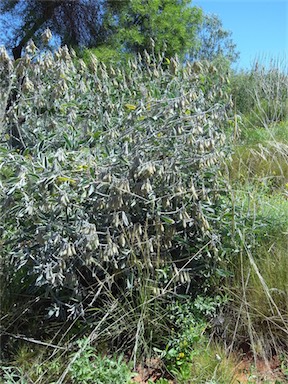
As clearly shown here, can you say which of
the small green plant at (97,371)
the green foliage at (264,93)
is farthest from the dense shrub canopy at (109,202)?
the green foliage at (264,93)

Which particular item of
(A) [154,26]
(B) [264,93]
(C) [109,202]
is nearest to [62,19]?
(A) [154,26]

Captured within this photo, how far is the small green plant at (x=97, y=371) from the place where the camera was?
167 cm

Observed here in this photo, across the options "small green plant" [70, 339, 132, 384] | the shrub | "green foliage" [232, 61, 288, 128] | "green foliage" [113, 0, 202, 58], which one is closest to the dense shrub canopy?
the shrub

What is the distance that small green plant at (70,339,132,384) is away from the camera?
1.67m

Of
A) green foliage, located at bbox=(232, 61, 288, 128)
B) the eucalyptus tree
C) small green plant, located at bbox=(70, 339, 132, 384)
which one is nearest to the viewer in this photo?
small green plant, located at bbox=(70, 339, 132, 384)

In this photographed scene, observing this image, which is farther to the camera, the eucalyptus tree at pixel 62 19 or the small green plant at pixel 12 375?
the eucalyptus tree at pixel 62 19

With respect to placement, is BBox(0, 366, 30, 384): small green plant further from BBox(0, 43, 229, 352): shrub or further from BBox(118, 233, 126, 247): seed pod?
BBox(118, 233, 126, 247): seed pod

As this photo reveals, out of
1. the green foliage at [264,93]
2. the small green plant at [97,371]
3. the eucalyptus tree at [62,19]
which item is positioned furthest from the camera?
the eucalyptus tree at [62,19]

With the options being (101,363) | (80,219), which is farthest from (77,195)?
(101,363)

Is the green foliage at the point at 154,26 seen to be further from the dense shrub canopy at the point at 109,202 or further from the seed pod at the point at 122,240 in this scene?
the seed pod at the point at 122,240

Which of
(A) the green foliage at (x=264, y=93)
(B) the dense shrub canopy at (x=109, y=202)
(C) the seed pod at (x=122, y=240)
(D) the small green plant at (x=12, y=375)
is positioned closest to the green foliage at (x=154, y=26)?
(A) the green foliage at (x=264, y=93)

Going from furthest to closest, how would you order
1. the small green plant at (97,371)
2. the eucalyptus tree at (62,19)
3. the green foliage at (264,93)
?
the eucalyptus tree at (62,19), the green foliage at (264,93), the small green plant at (97,371)

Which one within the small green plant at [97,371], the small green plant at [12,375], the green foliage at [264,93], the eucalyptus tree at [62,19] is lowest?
the small green plant at [12,375]

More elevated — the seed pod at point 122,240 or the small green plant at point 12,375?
the seed pod at point 122,240
